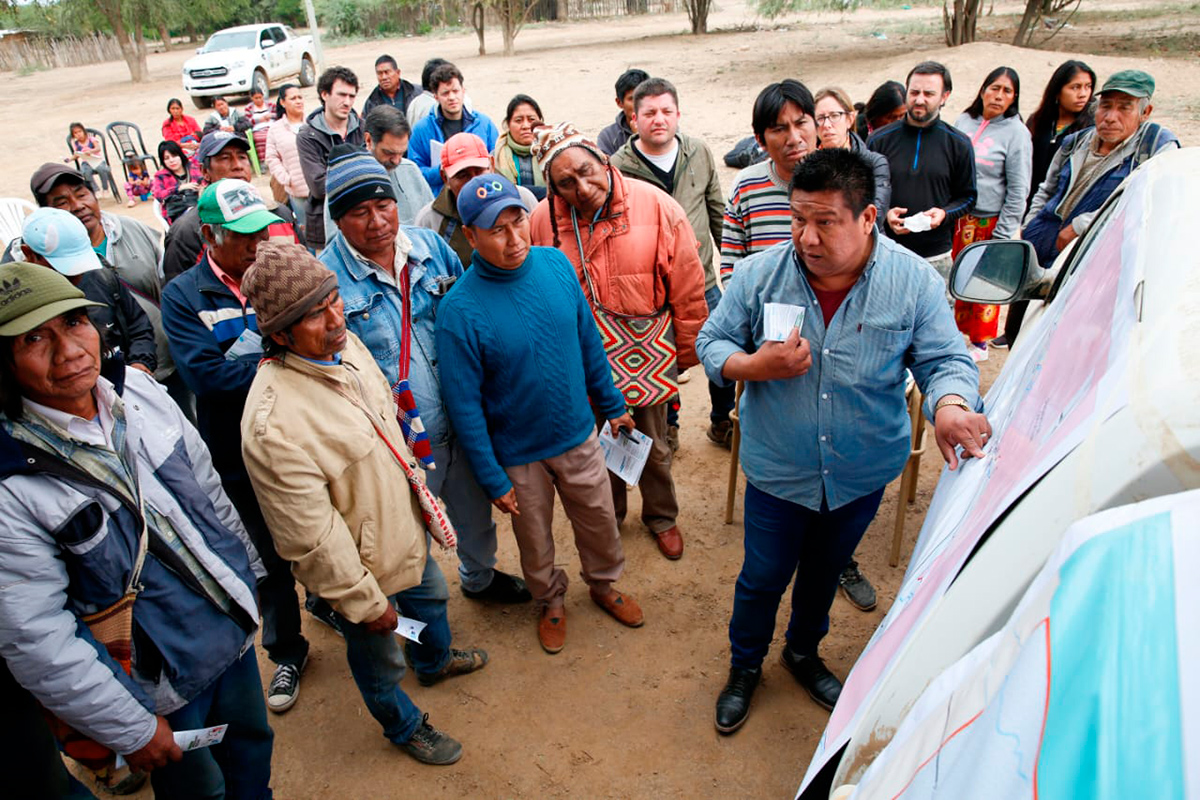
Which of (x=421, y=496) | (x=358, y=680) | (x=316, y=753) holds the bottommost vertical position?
(x=316, y=753)

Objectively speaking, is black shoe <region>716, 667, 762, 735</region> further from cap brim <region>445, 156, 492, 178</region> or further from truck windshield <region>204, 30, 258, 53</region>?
truck windshield <region>204, 30, 258, 53</region>

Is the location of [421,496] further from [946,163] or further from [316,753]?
[946,163]

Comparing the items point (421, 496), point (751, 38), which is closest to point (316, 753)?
point (421, 496)

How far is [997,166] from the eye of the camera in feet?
15.3

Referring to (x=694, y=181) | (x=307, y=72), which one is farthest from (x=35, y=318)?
(x=307, y=72)

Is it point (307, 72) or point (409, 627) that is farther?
point (307, 72)

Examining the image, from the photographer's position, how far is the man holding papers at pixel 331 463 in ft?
6.97

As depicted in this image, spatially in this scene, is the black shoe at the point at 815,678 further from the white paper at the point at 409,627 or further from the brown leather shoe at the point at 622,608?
the white paper at the point at 409,627

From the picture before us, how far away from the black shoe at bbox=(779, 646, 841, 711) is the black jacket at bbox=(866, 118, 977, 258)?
99.0 inches

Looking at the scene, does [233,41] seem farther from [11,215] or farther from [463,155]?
[463,155]

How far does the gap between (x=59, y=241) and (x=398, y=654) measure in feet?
7.19

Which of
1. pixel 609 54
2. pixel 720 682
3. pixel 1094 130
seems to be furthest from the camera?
pixel 609 54

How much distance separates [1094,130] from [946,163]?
31.3 inches

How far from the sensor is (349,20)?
36.5m
